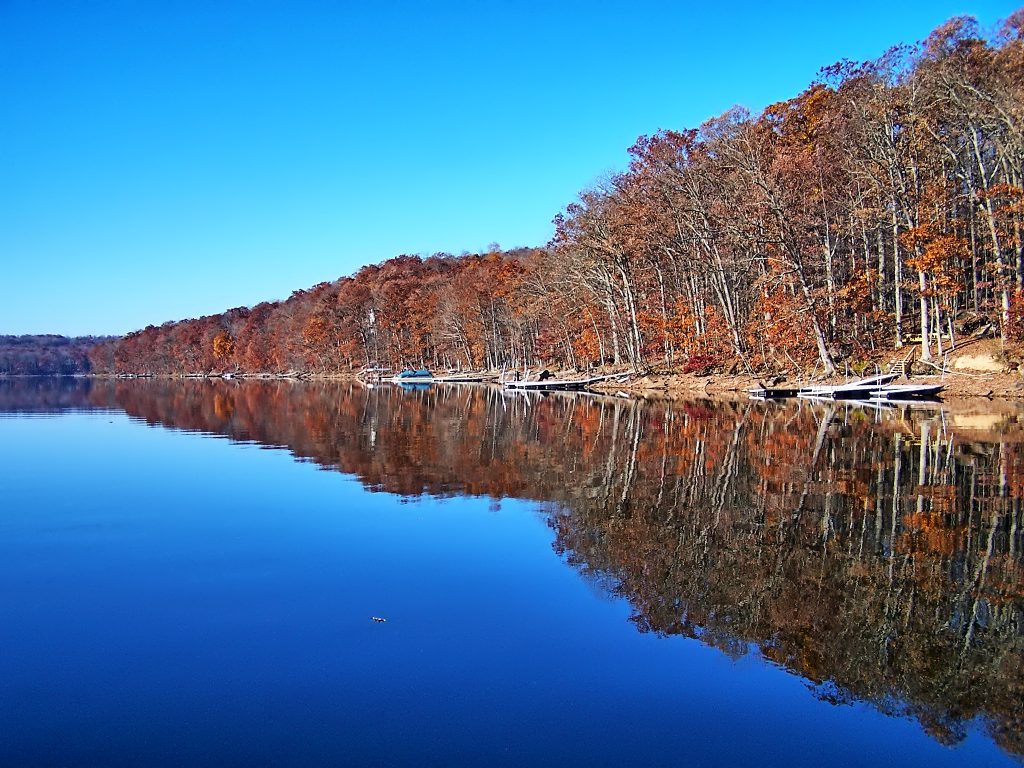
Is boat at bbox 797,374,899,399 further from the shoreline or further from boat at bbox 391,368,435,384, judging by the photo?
boat at bbox 391,368,435,384

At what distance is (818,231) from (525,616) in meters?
43.0

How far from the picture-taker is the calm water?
6008mm

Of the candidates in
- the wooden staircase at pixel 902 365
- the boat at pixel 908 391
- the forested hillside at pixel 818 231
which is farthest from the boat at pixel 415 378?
the boat at pixel 908 391

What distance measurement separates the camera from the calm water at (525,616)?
6.01 meters

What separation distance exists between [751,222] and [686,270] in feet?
51.6

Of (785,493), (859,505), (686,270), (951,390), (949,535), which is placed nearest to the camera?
(949,535)

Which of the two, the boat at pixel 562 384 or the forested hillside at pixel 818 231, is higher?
the forested hillside at pixel 818 231

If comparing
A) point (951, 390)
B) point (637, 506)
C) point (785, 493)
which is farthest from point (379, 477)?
point (951, 390)

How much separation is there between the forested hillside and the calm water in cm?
2468

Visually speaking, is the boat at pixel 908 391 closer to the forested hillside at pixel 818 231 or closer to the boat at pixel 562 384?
the forested hillside at pixel 818 231

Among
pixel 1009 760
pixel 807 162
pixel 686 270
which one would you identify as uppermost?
pixel 807 162

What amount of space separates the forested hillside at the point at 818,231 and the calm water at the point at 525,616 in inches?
972

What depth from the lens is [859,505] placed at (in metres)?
13.9

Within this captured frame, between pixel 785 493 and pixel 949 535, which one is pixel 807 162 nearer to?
pixel 785 493
